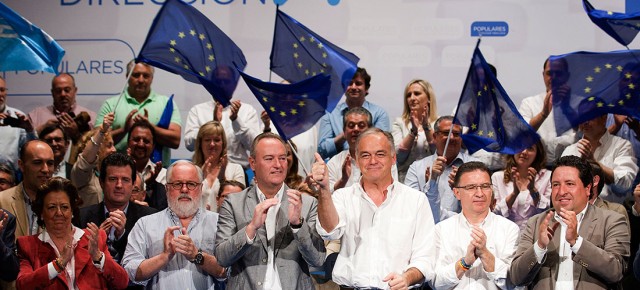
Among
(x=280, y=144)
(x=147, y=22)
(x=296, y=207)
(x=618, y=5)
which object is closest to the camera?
(x=296, y=207)

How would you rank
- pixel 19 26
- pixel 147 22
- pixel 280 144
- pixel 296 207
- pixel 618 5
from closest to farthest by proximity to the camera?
pixel 296 207 < pixel 280 144 < pixel 19 26 < pixel 618 5 < pixel 147 22

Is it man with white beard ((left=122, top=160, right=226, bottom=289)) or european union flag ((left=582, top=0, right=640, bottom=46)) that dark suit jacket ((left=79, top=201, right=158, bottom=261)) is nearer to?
man with white beard ((left=122, top=160, right=226, bottom=289))

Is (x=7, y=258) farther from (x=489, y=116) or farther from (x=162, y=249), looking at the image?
(x=489, y=116)

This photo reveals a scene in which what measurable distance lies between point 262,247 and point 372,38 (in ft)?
13.9

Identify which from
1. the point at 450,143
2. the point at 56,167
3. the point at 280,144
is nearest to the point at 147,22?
the point at 56,167

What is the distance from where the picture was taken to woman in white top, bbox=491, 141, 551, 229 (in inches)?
305

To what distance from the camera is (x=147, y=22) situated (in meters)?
10.5

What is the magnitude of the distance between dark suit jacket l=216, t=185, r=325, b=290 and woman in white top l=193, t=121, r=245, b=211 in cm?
195

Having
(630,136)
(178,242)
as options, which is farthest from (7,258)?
(630,136)

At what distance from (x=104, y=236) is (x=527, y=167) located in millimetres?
3357

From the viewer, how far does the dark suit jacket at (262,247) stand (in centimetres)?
613

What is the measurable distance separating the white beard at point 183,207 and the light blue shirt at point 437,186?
5.75ft

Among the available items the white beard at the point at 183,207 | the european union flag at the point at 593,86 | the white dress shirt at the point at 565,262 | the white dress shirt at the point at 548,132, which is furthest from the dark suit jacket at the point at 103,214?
the white dress shirt at the point at 548,132

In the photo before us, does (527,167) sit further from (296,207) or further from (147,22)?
(147,22)
